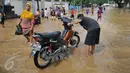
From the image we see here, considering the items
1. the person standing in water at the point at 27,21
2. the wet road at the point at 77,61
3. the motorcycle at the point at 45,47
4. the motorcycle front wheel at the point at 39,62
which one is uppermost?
the person standing in water at the point at 27,21

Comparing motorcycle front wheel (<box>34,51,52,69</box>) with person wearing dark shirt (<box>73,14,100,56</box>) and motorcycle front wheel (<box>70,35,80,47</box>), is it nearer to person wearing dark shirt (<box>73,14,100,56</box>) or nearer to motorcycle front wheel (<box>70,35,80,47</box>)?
person wearing dark shirt (<box>73,14,100,56</box>)

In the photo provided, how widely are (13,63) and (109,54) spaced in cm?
341

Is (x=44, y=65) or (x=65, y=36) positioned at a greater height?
(x=65, y=36)

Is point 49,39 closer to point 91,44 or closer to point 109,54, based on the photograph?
point 91,44

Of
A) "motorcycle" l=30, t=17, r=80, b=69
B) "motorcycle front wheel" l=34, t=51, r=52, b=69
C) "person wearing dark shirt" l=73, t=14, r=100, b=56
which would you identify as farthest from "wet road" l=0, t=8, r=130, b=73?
"person wearing dark shirt" l=73, t=14, r=100, b=56

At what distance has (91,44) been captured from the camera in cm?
726

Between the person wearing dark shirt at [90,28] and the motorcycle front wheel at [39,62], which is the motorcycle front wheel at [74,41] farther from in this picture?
the motorcycle front wheel at [39,62]

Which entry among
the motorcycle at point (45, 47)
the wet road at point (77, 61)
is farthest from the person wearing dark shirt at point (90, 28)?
the motorcycle at point (45, 47)

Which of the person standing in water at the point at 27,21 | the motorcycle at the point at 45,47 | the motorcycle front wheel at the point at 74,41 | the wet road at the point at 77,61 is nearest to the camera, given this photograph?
the motorcycle at the point at 45,47

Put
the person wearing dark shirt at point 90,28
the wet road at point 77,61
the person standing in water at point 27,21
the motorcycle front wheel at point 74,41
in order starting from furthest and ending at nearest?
the motorcycle front wheel at point 74,41
the person standing in water at point 27,21
the person wearing dark shirt at point 90,28
the wet road at point 77,61

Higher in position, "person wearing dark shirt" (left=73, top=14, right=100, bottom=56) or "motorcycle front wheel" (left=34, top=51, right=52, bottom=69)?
"person wearing dark shirt" (left=73, top=14, right=100, bottom=56)

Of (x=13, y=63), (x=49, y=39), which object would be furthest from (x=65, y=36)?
(x=13, y=63)

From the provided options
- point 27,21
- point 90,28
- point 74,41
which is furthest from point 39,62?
point 74,41

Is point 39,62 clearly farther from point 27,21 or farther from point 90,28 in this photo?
point 27,21
